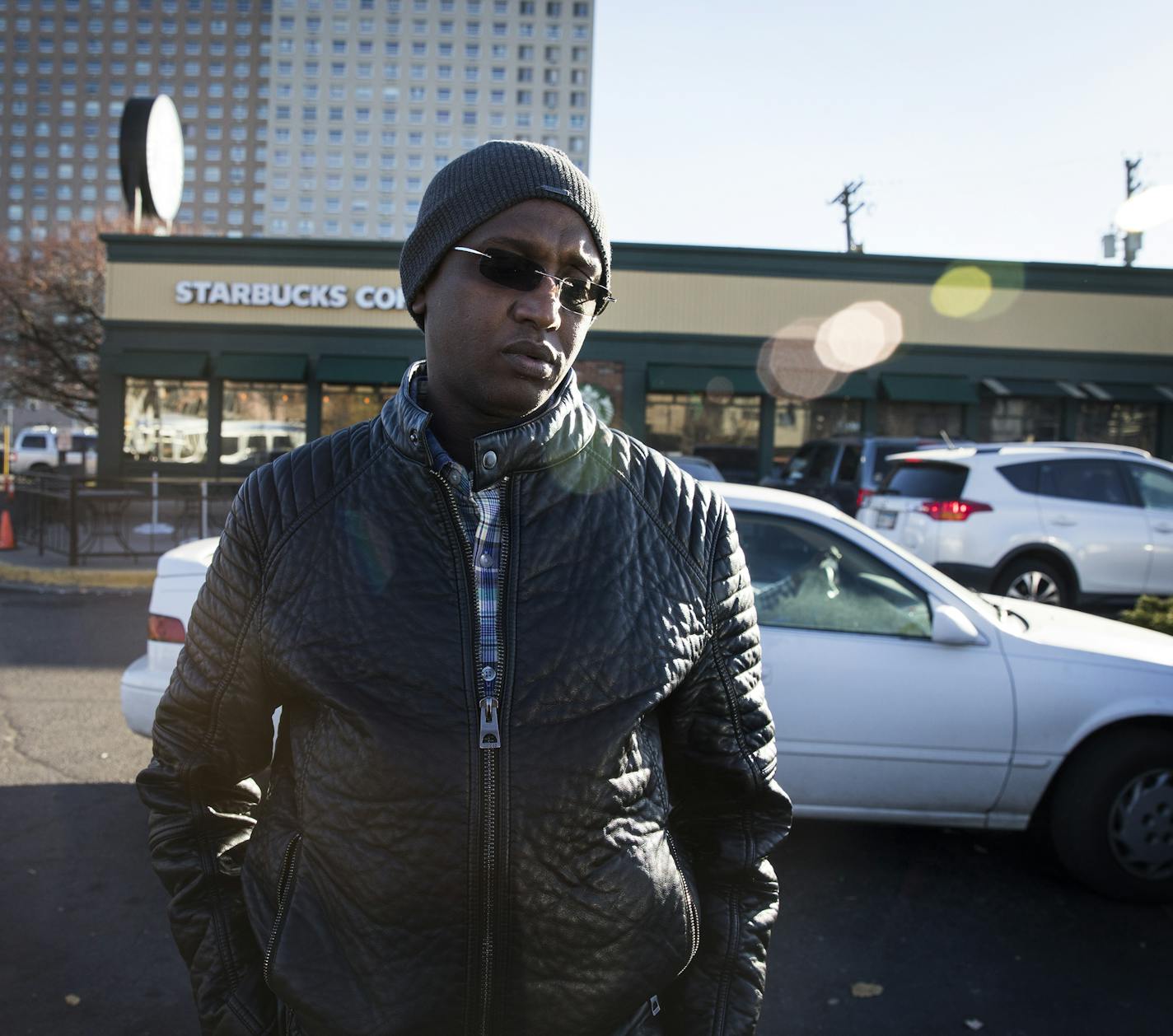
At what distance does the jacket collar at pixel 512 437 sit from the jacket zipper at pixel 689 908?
0.55 meters

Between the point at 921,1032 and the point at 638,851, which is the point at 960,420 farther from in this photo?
the point at 638,851

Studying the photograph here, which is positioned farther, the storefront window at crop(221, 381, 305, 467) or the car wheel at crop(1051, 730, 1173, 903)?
the storefront window at crop(221, 381, 305, 467)

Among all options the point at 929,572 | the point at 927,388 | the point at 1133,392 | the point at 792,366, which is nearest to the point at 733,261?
the point at 792,366

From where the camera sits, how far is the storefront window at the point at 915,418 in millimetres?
24422

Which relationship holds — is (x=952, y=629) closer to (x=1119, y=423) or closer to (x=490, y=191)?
(x=490, y=191)

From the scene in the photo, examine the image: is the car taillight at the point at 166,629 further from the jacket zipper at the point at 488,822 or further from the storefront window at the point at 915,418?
the storefront window at the point at 915,418

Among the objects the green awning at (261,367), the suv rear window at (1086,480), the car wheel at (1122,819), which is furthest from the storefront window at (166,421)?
the car wheel at (1122,819)

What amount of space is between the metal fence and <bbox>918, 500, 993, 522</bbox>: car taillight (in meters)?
8.80

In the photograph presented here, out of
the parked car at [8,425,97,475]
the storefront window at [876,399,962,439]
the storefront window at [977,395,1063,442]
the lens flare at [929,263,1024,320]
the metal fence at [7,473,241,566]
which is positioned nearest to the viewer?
the metal fence at [7,473,241,566]

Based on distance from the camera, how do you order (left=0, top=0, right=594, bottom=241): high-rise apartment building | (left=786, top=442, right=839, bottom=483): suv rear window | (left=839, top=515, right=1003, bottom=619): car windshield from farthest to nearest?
(left=0, top=0, right=594, bottom=241): high-rise apartment building
(left=786, top=442, right=839, bottom=483): suv rear window
(left=839, top=515, right=1003, bottom=619): car windshield

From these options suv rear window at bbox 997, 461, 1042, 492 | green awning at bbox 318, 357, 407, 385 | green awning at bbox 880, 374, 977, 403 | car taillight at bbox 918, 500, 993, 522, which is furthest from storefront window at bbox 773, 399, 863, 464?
car taillight at bbox 918, 500, 993, 522

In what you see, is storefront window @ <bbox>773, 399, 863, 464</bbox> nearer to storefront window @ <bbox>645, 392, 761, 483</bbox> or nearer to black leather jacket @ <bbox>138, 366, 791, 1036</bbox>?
storefront window @ <bbox>645, 392, 761, 483</bbox>

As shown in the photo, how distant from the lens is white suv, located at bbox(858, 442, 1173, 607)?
368 inches

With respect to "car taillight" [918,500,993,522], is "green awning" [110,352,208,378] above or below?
above
